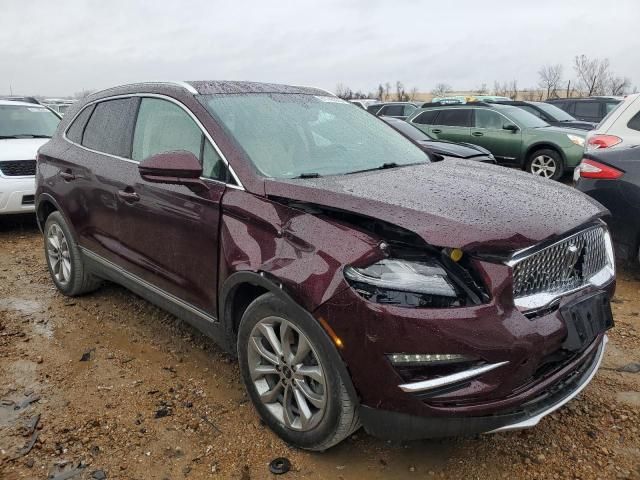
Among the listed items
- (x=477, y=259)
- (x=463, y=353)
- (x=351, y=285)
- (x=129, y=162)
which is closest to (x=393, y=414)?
(x=463, y=353)

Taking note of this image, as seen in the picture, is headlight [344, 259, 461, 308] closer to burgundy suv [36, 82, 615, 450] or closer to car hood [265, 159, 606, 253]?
burgundy suv [36, 82, 615, 450]

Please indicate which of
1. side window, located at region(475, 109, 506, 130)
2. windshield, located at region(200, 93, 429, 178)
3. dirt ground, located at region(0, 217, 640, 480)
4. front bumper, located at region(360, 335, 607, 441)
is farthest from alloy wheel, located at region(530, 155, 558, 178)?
front bumper, located at region(360, 335, 607, 441)

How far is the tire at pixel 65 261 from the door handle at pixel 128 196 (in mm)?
1038

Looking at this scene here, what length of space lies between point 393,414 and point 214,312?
3.87 feet

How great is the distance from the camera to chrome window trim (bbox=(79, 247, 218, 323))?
293 cm

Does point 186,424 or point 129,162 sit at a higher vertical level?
point 129,162

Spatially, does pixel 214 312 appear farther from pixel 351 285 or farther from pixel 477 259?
pixel 477 259

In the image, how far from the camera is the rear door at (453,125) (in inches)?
442

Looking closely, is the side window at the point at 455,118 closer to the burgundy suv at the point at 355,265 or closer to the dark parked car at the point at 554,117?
the dark parked car at the point at 554,117

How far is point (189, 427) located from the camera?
272cm

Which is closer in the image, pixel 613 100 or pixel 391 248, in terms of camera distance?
pixel 391 248

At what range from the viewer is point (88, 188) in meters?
3.78

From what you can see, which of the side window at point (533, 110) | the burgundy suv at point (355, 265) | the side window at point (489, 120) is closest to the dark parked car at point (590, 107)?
the side window at point (533, 110)

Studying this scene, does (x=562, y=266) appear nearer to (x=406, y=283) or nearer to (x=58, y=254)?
(x=406, y=283)
